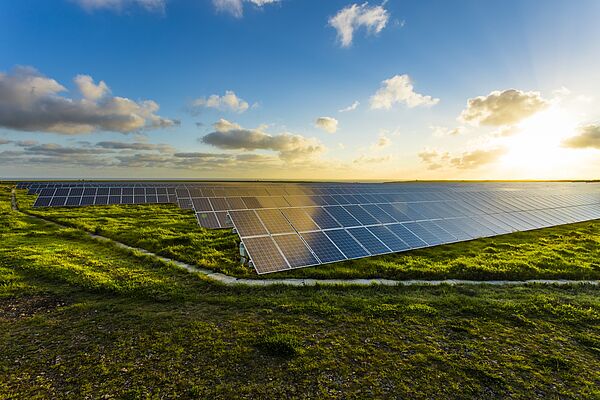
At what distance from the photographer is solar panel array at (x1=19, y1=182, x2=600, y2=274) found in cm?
1556

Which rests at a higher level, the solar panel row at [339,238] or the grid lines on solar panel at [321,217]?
the grid lines on solar panel at [321,217]

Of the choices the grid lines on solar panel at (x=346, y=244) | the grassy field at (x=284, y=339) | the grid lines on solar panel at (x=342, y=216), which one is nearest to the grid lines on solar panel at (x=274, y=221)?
the grid lines on solar panel at (x=346, y=244)

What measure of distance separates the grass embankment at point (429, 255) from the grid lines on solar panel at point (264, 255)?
856mm

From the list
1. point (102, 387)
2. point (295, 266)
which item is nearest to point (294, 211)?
point (295, 266)

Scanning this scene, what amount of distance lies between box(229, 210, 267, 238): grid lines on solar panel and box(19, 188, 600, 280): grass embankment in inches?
73.2

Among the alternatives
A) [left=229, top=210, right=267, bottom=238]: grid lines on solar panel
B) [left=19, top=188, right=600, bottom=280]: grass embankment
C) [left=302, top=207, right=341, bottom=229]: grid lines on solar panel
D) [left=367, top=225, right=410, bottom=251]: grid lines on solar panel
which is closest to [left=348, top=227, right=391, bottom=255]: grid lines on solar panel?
[left=367, top=225, right=410, bottom=251]: grid lines on solar panel

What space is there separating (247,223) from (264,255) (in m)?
2.85

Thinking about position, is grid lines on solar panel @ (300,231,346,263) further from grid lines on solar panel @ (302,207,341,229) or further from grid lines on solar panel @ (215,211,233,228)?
grid lines on solar panel @ (215,211,233,228)

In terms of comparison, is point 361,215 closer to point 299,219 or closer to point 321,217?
point 321,217

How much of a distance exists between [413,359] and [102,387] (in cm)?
780

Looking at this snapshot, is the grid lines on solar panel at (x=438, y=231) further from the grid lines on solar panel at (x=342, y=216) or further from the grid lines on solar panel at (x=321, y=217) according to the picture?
the grid lines on solar panel at (x=321, y=217)

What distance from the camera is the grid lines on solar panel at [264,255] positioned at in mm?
13539

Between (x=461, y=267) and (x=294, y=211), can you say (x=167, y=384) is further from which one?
(x=461, y=267)

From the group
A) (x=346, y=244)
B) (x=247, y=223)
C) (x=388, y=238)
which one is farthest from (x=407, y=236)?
(x=247, y=223)
